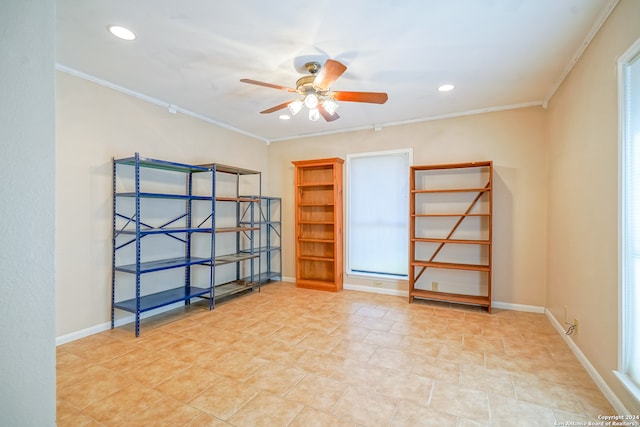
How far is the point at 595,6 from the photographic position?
6.66 ft

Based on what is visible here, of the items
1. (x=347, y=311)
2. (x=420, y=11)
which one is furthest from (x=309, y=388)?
(x=420, y=11)

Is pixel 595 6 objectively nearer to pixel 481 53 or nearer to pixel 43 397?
pixel 481 53

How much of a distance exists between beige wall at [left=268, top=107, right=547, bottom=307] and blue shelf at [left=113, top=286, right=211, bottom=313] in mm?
3630

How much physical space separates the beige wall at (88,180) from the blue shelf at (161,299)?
0.25 meters

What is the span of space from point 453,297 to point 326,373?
2374 millimetres

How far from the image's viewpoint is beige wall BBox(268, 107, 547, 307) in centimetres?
381

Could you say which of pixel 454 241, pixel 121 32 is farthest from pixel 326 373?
pixel 121 32

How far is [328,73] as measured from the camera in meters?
2.35

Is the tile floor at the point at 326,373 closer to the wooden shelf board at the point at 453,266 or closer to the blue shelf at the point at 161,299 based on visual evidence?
the blue shelf at the point at 161,299

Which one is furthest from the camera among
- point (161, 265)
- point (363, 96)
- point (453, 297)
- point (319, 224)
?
point (319, 224)

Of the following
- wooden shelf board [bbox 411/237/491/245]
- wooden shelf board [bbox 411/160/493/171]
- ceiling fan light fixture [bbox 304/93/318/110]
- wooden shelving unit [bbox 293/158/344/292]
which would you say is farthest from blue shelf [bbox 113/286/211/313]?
wooden shelf board [bbox 411/160/493/171]

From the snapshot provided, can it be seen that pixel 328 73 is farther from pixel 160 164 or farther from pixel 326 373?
pixel 326 373

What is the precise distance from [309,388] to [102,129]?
3.26m

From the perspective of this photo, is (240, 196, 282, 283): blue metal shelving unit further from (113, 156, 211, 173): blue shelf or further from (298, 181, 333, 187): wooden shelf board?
(113, 156, 211, 173): blue shelf
